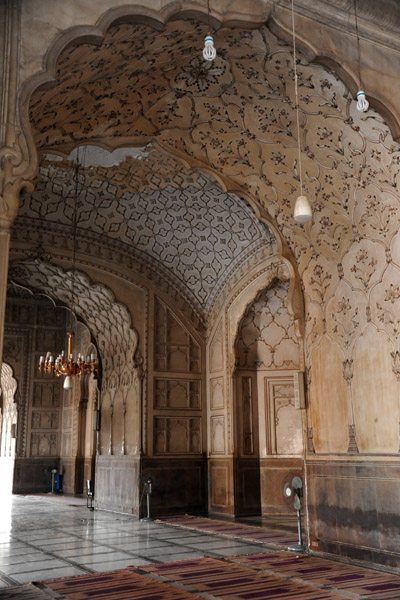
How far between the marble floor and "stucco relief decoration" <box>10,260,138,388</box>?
3161 mm

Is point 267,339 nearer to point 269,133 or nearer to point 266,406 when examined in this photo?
point 266,406

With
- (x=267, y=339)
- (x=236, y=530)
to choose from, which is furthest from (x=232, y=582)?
(x=267, y=339)

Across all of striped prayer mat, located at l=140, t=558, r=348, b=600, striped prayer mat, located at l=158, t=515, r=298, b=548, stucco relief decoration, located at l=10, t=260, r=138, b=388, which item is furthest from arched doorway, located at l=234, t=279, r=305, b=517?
striped prayer mat, located at l=140, t=558, r=348, b=600

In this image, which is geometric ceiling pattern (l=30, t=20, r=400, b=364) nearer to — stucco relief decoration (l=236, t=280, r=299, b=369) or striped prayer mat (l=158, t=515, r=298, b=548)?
striped prayer mat (l=158, t=515, r=298, b=548)

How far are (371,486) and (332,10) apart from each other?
4912 millimetres

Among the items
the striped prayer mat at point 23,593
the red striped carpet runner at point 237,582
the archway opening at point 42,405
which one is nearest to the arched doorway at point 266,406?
the red striped carpet runner at point 237,582

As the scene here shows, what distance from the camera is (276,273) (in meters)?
10.6

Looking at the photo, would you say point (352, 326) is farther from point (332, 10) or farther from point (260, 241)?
point (260, 241)

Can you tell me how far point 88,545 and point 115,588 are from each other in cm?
267

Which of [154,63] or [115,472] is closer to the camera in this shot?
[154,63]

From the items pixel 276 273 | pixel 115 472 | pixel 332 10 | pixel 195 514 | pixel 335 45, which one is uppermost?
pixel 332 10

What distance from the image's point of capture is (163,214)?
10.5 meters

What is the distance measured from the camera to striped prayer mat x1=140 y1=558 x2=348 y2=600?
5016 millimetres

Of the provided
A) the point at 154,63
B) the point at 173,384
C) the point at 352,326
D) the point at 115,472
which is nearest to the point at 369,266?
the point at 352,326
